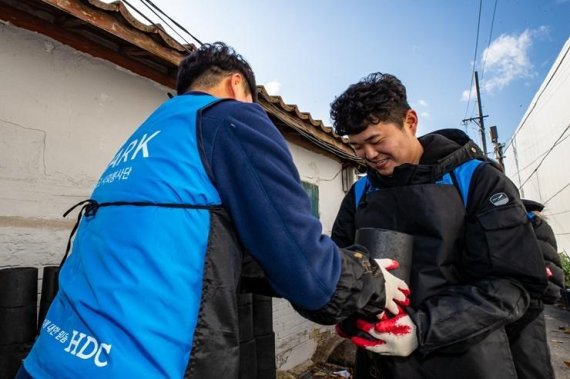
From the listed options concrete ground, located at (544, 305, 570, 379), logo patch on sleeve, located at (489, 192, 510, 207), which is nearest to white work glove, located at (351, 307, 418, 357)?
logo patch on sleeve, located at (489, 192, 510, 207)

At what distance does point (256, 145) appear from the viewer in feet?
3.36

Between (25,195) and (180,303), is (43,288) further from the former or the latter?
(180,303)

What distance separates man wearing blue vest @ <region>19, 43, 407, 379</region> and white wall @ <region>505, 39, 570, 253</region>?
1300 cm

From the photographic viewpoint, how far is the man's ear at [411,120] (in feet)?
6.30

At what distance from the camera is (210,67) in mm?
1489

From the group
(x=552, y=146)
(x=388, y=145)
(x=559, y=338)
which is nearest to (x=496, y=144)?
(x=552, y=146)

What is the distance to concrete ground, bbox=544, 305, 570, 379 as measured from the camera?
478 centimetres

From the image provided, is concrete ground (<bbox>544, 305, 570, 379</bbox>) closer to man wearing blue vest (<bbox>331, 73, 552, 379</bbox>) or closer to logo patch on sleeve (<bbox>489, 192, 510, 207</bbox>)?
man wearing blue vest (<bbox>331, 73, 552, 379</bbox>)

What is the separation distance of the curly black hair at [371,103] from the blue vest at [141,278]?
3.39 feet

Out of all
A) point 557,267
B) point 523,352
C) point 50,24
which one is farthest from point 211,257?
point 50,24

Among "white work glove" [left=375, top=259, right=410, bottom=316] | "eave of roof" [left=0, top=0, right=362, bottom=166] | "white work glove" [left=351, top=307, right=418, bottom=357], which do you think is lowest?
"white work glove" [left=351, top=307, right=418, bottom=357]

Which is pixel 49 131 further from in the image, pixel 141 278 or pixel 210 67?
pixel 141 278

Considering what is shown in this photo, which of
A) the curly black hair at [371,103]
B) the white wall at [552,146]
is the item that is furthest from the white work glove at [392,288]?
the white wall at [552,146]

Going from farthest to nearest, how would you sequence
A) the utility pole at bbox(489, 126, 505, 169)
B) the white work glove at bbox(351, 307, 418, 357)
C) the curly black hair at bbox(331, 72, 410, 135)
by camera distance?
1. the utility pole at bbox(489, 126, 505, 169)
2. the curly black hair at bbox(331, 72, 410, 135)
3. the white work glove at bbox(351, 307, 418, 357)
